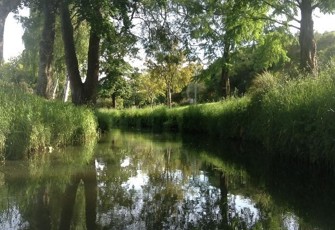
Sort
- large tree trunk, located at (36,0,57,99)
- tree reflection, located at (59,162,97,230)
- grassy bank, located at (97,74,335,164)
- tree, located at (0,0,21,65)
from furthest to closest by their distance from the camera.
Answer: large tree trunk, located at (36,0,57,99), tree, located at (0,0,21,65), grassy bank, located at (97,74,335,164), tree reflection, located at (59,162,97,230)

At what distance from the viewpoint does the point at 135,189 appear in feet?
19.8

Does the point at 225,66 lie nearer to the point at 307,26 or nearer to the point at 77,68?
the point at 307,26

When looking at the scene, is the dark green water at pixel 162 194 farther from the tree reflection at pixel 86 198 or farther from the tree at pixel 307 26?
the tree at pixel 307 26

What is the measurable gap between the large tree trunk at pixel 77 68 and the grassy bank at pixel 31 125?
15.8 ft

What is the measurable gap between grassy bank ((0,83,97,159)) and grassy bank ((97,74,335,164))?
18.2 feet

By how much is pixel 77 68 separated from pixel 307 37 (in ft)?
30.5

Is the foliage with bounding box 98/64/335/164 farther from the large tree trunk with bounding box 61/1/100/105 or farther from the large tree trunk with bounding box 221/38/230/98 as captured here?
the large tree trunk with bounding box 61/1/100/105

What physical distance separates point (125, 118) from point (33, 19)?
1451cm

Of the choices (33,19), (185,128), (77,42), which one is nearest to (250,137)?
(185,128)

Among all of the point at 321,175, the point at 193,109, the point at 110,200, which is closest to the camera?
the point at 110,200

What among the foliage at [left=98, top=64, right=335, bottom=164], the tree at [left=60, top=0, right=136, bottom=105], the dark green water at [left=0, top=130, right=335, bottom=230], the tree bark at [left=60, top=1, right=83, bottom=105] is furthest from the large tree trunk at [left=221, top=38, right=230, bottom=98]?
the dark green water at [left=0, top=130, right=335, bottom=230]

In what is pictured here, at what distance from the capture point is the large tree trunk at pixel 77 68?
16.3m

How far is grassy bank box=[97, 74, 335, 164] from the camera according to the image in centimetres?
755

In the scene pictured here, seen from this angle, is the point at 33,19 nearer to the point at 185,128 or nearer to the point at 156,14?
the point at 156,14
